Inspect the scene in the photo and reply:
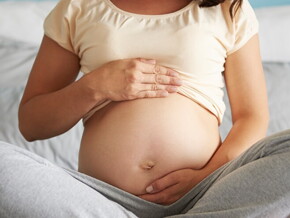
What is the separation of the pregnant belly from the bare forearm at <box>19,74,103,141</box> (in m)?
0.04

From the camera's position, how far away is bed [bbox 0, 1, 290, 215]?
161 centimetres

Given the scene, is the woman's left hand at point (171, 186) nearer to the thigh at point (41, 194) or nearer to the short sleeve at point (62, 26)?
the thigh at point (41, 194)

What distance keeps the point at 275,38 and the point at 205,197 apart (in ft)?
4.19

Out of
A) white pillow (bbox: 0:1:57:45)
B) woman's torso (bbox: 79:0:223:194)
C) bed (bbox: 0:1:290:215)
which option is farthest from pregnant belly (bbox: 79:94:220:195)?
white pillow (bbox: 0:1:57:45)

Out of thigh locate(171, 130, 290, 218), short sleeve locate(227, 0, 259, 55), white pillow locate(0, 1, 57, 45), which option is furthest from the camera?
white pillow locate(0, 1, 57, 45)

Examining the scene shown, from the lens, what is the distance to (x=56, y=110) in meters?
1.12

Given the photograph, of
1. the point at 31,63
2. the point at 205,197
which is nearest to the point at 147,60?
the point at 205,197

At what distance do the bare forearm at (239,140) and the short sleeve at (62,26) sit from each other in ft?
1.12

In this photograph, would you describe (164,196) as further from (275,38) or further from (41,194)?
(275,38)

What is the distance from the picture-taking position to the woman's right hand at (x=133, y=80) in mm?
1050

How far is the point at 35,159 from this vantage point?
926mm

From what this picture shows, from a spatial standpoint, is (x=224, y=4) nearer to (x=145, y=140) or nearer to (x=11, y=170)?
(x=145, y=140)

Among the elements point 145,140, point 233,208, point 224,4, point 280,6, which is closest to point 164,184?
point 145,140

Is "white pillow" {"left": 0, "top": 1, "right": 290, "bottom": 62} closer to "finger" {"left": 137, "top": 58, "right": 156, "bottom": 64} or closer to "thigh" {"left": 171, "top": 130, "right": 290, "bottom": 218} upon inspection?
"finger" {"left": 137, "top": 58, "right": 156, "bottom": 64}
